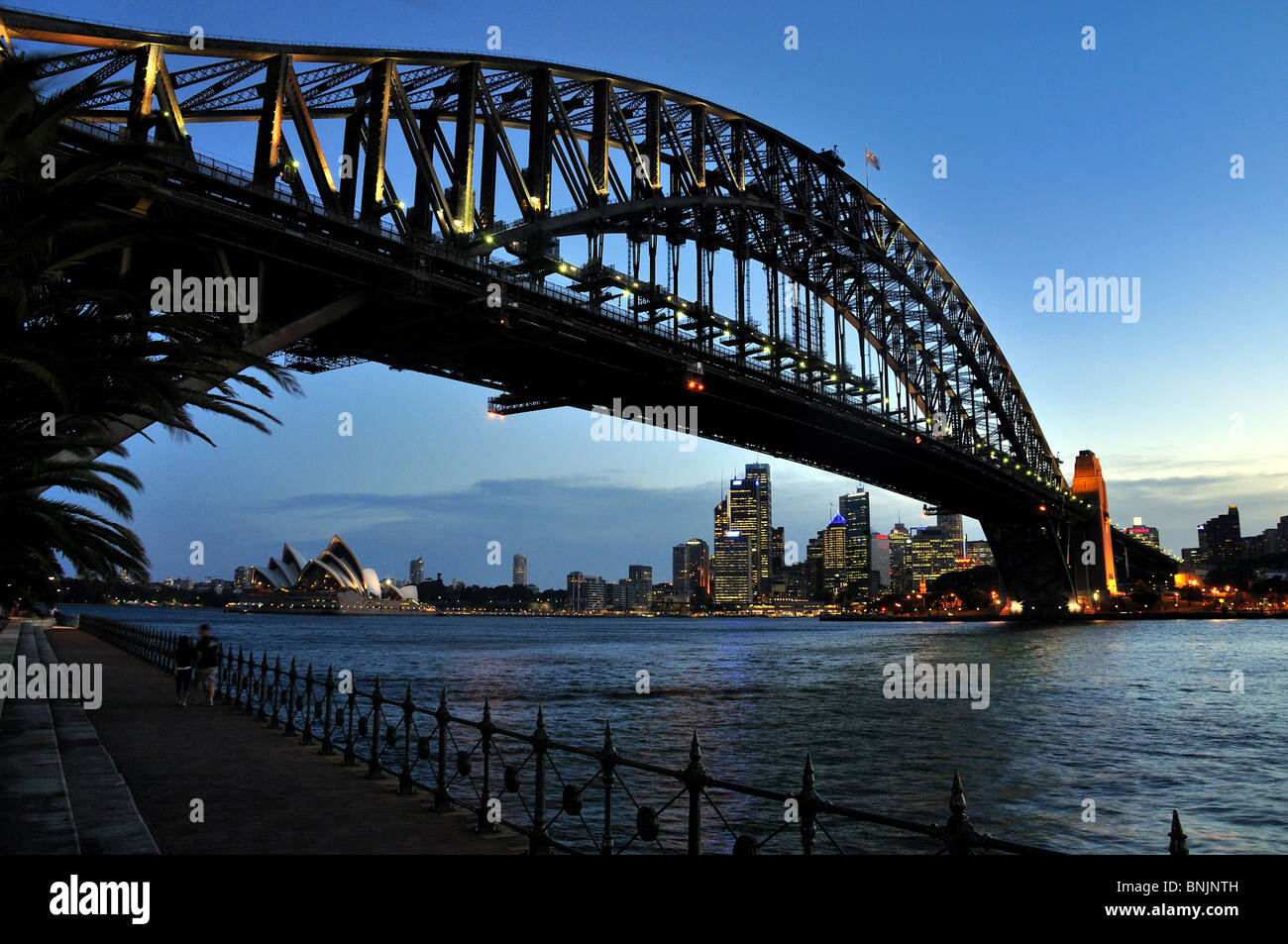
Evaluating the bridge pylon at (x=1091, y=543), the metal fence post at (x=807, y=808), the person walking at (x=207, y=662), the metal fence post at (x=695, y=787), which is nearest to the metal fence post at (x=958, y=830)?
the metal fence post at (x=807, y=808)

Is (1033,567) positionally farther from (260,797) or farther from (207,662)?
(260,797)

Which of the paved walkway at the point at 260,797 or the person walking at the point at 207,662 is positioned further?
the person walking at the point at 207,662

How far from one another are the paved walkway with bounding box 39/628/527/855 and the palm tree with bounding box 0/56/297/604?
3113 mm

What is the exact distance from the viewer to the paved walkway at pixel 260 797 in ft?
28.5

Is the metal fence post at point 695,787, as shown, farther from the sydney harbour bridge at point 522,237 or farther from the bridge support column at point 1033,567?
the bridge support column at point 1033,567

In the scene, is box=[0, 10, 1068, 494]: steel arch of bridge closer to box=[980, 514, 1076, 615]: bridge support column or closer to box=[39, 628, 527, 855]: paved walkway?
box=[39, 628, 527, 855]: paved walkway

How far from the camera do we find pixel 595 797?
16125mm

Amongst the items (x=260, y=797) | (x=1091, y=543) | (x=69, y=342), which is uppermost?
(x=69, y=342)

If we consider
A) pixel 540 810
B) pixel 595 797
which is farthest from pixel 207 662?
pixel 540 810

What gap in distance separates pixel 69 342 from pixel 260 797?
5334 mm

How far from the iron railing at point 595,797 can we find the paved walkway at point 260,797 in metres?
0.41

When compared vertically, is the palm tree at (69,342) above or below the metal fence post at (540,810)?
above

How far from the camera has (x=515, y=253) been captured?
116 feet
